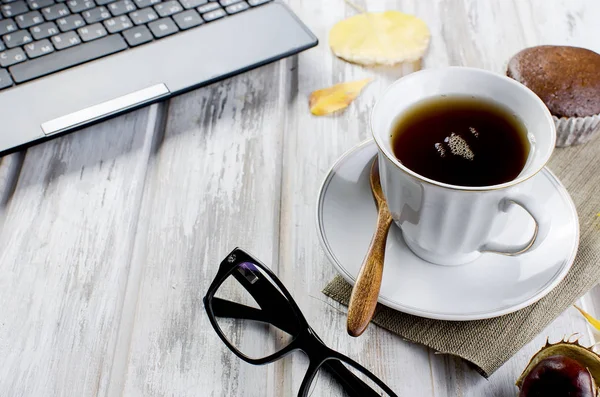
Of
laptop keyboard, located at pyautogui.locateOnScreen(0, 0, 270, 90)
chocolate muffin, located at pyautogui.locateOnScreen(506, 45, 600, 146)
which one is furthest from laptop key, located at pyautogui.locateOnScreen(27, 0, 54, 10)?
chocolate muffin, located at pyautogui.locateOnScreen(506, 45, 600, 146)

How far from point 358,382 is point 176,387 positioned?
0.17 metres

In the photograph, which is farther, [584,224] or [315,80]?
[315,80]

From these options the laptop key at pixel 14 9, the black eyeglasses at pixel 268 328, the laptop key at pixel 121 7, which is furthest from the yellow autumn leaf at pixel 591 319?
the laptop key at pixel 14 9

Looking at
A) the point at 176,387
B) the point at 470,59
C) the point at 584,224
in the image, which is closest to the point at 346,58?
the point at 470,59

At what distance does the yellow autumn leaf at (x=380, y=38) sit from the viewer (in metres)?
0.92

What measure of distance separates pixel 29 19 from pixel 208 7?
234 millimetres

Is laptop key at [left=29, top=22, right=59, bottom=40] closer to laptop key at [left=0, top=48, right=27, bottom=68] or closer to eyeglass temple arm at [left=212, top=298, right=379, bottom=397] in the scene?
laptop key at [left=0, top=48, right=27, bottom=68]

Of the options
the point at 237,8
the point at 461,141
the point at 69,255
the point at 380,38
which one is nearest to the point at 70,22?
the point at 237,8

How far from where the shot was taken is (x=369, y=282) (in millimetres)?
599

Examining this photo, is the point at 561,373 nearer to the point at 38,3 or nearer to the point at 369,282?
the point at 369,282

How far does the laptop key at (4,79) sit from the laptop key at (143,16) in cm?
18

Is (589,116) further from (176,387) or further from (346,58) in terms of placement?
(176,387)

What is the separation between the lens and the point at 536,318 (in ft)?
2.05

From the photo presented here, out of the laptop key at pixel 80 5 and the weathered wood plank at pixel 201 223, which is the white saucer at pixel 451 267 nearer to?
the weathered wood plank at pixel 201 223
